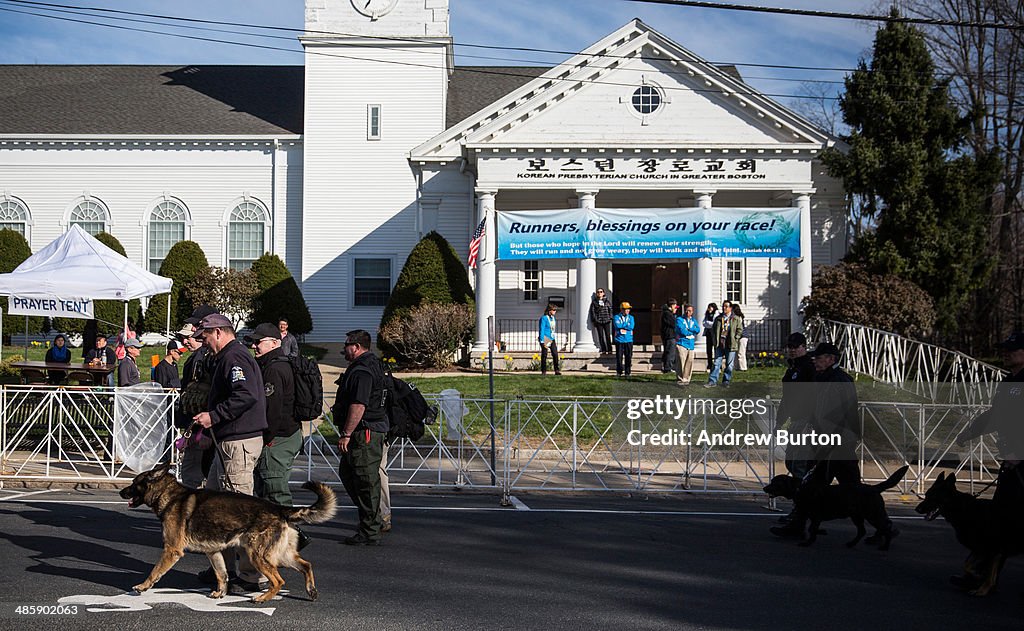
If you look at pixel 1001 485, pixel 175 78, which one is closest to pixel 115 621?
pixel 1001 485

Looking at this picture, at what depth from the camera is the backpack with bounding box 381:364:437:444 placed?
346 inches

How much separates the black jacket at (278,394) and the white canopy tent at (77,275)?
10377mm

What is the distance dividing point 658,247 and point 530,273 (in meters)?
5.22

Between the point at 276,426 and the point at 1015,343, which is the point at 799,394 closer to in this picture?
the point at 1015,343

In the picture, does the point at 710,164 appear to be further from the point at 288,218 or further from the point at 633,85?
the point at 288,218

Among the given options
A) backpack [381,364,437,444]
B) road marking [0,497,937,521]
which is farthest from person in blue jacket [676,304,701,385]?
backpack [381,364,437,444]

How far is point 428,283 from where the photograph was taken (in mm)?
23969

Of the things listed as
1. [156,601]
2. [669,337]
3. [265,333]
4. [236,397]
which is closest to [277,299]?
[669,337]

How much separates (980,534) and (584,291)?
16757 mm

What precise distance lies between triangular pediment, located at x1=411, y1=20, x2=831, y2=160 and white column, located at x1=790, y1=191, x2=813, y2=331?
1475 mm

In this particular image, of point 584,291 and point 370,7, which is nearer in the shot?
point 584,291

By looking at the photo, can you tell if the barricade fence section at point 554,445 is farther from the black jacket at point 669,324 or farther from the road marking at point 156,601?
the black jacket at point 669,324

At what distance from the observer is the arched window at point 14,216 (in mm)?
30609

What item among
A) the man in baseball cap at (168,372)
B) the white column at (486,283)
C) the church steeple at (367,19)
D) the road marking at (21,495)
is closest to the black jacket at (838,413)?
the man in baseball cap at (168,372)
